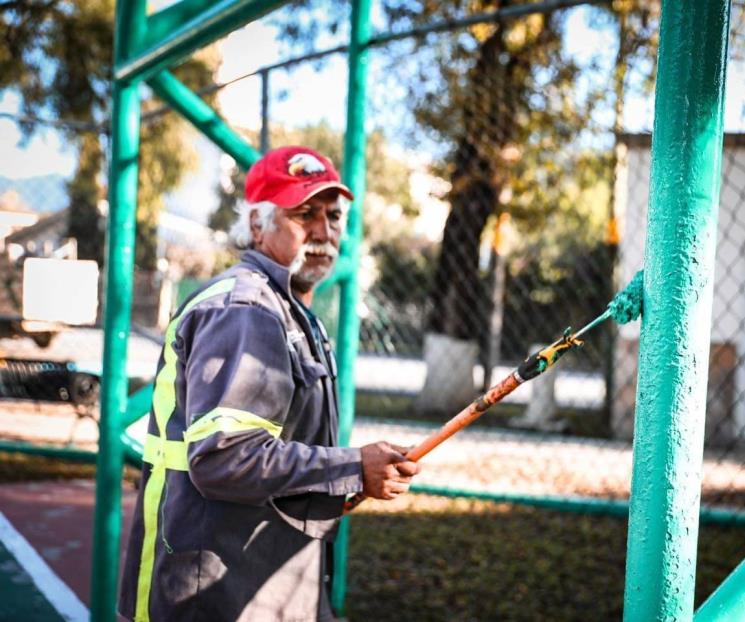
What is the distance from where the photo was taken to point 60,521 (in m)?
5.21

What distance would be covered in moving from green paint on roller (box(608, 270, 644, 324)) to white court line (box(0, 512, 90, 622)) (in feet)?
9.46

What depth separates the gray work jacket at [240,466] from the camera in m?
1.71

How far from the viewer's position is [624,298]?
3.96 ft

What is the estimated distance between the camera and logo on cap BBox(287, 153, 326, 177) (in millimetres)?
2139

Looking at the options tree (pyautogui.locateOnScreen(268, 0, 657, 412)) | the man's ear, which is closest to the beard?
the man's ear

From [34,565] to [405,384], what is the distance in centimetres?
1281

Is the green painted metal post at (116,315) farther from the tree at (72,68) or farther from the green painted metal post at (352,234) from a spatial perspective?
the tree at (72,68)

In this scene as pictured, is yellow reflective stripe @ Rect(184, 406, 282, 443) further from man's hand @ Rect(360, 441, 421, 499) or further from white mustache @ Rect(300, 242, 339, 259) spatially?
white mustache @ Rect(300, 242, 339, 259)

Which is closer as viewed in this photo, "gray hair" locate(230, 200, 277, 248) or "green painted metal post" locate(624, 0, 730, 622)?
"green painted metal post" locate(624, 0, 730, 622)

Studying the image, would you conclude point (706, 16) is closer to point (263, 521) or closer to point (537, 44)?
point (263, 521)

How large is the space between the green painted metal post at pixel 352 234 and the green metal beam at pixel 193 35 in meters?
0.86

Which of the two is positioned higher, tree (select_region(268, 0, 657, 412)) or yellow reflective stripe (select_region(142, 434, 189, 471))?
tree (select_region(268, 0, 657, 412))

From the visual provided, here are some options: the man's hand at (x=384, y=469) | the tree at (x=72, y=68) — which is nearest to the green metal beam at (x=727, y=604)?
the man's hand at (x=384, y=469)

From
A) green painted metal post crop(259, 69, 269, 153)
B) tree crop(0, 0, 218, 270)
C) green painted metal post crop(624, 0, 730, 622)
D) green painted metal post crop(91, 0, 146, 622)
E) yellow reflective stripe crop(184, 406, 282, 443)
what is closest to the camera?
green painted metal post crop(624, 0, 730, 622)
